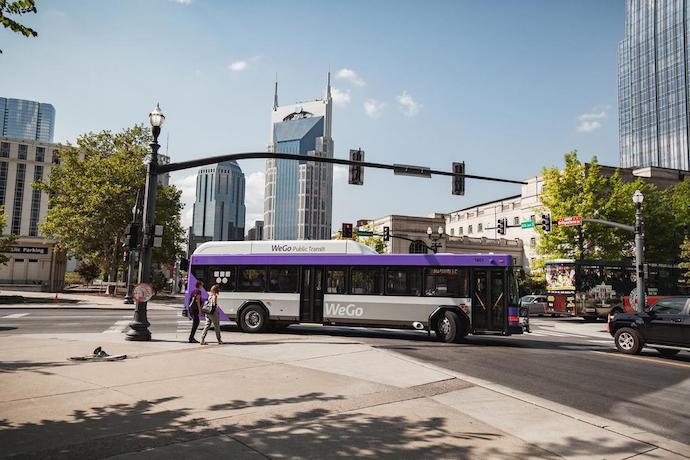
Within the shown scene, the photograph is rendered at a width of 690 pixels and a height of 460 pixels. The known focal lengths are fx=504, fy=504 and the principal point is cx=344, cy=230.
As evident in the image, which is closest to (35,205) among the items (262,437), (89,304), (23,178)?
(23,178)

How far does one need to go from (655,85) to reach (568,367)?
606 ft

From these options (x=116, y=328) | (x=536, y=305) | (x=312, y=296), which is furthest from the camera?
(x=536, y=305)

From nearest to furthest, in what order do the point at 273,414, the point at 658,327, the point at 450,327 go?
the point at 273,414
the point at 658,327
the point at 450,327

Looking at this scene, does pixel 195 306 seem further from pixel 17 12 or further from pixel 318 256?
pixel 17 12

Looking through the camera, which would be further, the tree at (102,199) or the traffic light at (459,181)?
the tree at (102,199)

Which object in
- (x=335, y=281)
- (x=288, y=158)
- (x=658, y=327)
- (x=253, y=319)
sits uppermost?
(x=288, y=158)

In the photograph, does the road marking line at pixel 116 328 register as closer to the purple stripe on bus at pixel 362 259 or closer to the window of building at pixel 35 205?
the purple stripe on bus at pixel 362 259

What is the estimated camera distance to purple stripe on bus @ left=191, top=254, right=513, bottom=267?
1577 cm

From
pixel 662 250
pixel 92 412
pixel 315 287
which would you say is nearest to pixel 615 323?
pixel 315 287

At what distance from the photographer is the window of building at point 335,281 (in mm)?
17192

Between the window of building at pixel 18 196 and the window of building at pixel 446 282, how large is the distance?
446 feet

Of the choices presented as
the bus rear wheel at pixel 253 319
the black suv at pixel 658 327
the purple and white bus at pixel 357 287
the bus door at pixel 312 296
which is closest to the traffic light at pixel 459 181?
the purple and white bus at pixel 357 287

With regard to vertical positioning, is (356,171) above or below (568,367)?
above

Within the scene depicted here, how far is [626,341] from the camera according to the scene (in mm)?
14508
